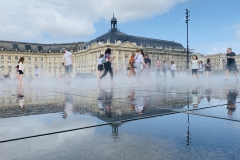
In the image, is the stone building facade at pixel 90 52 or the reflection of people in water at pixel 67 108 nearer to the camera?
the reflection of people in water at pixel 67 108

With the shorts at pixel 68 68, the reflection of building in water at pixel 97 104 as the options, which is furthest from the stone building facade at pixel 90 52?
the reflection of building in water at pixel 97 104

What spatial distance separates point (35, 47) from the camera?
98500 millimetres

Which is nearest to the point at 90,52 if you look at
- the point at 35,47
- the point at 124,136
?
the point at 35,47

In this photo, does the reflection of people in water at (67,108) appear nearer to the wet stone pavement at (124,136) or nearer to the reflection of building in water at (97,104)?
the reflection of building in water at (97,104)

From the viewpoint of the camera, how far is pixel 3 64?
8969 centimetres

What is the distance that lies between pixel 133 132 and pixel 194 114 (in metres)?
1.14

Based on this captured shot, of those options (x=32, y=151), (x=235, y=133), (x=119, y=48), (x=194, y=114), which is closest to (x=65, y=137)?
(x=32, y=151)

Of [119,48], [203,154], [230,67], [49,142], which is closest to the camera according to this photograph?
[203,154]

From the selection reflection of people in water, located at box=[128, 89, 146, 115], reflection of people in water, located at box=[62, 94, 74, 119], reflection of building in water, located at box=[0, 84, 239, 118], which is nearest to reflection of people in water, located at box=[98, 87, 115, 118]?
reflection of building in water, located at box=[0, 84, 239, 118]

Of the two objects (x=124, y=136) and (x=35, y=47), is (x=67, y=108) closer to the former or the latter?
(x=124, y=136)

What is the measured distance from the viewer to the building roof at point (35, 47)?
90750 millimetres

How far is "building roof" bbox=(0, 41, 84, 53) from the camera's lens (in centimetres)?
9075

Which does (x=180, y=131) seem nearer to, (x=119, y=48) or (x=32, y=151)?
(x=32, y=151)

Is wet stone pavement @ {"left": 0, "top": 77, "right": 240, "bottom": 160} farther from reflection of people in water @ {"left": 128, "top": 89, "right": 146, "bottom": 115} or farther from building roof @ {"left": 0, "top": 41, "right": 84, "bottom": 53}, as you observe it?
building roof @ {"left": 0, "top": 41, "right": 84, "bottom": 53}
